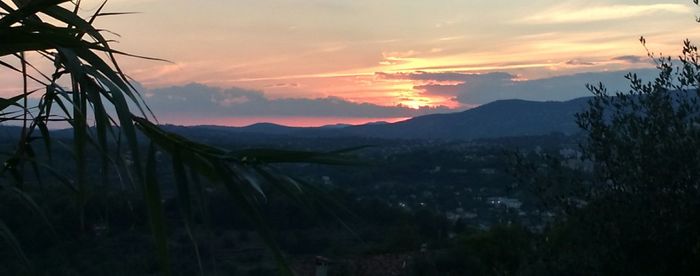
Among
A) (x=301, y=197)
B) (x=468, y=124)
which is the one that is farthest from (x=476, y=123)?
(x=301, y=197)

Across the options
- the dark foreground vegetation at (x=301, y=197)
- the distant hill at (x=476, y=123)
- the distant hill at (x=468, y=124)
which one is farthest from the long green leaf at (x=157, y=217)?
the distant hill at (x=476, y=123)

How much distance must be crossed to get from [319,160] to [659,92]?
5.60m

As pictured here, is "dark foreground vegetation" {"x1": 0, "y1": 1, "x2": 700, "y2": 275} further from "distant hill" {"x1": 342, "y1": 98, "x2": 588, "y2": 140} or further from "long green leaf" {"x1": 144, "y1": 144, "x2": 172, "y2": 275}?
"distant hill" {"x1": 342, "y1": 98, "x2": 588, "y2": 140}

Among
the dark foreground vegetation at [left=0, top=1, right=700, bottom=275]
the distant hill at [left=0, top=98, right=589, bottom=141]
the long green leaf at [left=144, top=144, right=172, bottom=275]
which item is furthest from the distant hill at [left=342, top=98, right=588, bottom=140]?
the long green leaf at [left=144, top=144, right=172, bottom=275]

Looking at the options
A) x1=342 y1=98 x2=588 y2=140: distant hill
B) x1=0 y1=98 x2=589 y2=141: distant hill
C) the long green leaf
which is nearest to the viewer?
the long green leaf

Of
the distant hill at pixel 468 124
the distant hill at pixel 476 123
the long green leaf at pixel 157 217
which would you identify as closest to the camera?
the long green leaf at pixel 157 217

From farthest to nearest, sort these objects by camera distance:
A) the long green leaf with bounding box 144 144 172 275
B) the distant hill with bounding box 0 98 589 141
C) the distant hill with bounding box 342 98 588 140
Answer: the distant hill with bounding box 342 98 588 140 < the distant hill with bounding box 0 98 589 141 < the long green leaf with bounding box 144 144 172 275

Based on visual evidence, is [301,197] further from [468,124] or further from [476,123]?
[476,123]

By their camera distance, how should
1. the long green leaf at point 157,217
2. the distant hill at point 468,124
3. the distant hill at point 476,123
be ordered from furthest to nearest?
1. the distant hill at point 476,123
2. the distant hill at point 468,124
3. the long green leaf at point 157,217

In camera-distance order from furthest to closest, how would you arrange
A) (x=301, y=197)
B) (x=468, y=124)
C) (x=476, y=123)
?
(x=476, y=123) → (x=468, y=124) → (x=301, y=197)

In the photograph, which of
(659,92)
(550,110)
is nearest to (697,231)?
(659,92)

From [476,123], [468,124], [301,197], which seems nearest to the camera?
[301,197]

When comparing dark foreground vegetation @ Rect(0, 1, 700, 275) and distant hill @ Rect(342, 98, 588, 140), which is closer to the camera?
dark foreground vegetation @ Rect(0, 1, 700, 275)

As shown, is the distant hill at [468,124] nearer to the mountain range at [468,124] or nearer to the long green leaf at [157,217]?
the mountain range at [468,124]
